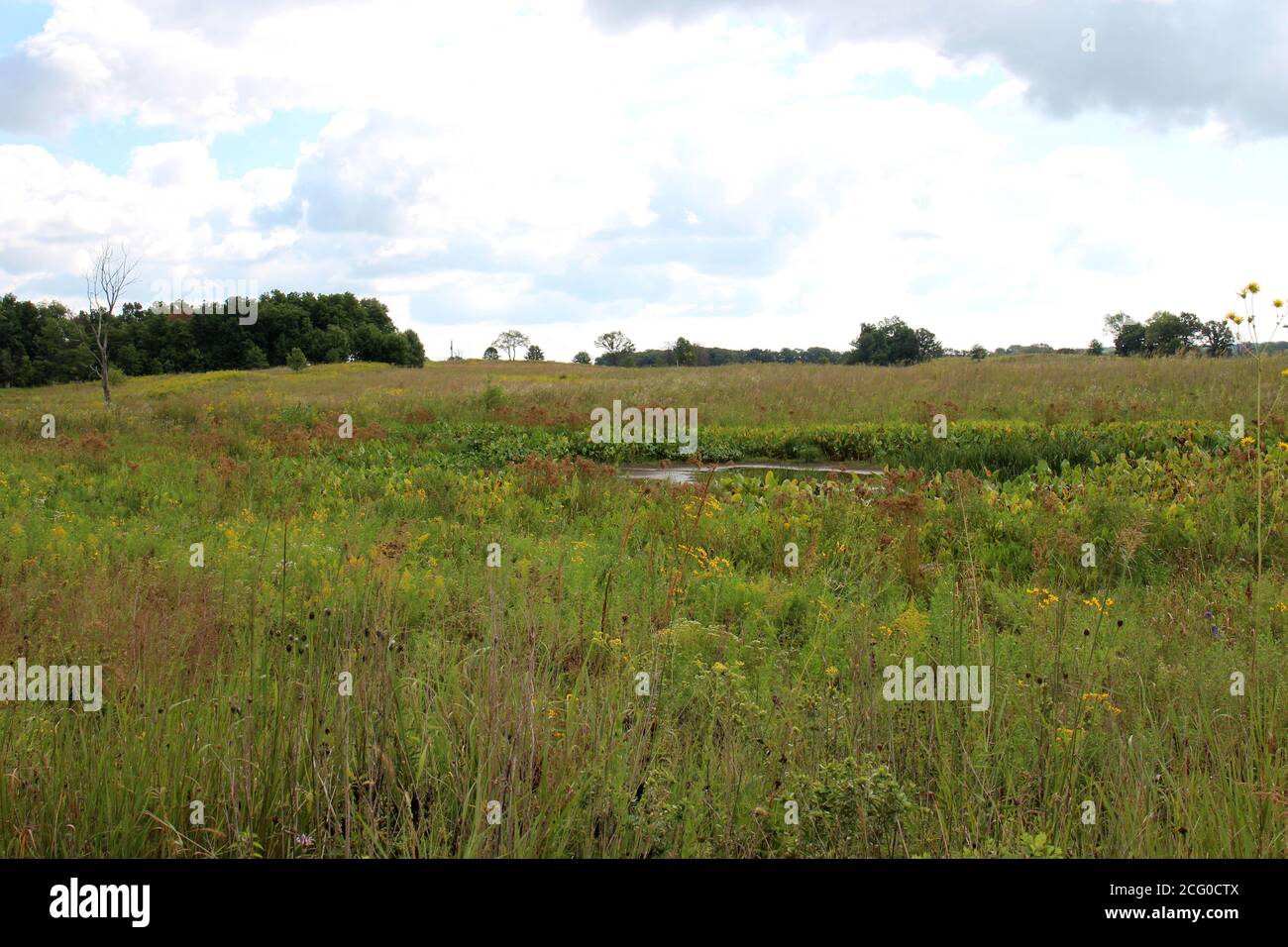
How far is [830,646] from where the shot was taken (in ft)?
15.5

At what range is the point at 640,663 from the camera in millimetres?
4082

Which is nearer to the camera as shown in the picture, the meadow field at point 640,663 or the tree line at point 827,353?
the meadow field at point 640,663

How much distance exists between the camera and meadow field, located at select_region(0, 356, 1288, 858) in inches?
103

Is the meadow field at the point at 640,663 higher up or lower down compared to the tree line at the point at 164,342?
lower down

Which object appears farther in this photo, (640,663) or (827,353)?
(827,353)

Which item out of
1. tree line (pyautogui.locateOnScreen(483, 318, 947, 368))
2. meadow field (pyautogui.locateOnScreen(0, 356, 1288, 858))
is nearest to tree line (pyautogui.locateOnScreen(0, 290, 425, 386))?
tree line (pyautogui.locateOnScreen(483, 318, 947, 368))

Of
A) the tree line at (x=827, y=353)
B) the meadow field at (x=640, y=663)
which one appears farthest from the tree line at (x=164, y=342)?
the meadow field at (x=640, y=663)

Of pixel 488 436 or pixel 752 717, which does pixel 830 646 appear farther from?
pixel 488 436

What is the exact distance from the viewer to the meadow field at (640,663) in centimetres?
262

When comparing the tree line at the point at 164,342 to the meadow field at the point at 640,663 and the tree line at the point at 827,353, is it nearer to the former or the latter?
the tree line at the point at 827,353

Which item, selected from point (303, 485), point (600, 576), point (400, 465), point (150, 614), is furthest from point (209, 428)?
point (150, 614)

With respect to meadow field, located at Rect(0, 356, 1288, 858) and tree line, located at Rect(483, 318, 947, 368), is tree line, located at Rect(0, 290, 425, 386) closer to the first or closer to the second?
tree line, located at Rect(483, 318, 947, 368)

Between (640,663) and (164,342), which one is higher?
(164,342)
